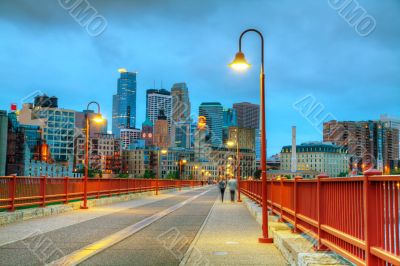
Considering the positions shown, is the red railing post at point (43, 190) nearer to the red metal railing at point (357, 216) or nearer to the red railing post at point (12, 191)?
the red railing post at point (12, 191)

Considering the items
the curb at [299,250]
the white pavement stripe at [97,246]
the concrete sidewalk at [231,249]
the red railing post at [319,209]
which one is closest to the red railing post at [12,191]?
the white pavement stripe at [97,246]

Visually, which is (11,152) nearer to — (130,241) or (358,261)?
(130,241)

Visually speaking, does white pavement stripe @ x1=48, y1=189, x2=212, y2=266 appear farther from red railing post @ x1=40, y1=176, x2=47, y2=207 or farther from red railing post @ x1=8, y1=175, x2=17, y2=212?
red railing post @ x1=40, y1=176, x2=47, y2=207

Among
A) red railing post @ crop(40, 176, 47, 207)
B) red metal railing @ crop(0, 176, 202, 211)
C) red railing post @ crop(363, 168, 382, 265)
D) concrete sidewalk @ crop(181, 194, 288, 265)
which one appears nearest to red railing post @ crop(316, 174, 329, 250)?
concrete sidewalk @ crop(181, 194, 288, 265)

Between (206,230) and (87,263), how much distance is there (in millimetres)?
7227

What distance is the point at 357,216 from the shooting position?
251 inches

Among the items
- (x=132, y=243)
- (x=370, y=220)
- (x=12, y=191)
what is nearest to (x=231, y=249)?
(x=132, y=243)

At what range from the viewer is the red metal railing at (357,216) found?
5.08 metres

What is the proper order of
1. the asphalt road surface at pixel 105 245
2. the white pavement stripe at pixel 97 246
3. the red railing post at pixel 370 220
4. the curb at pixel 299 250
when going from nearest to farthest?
1. the red railing post at pixel 370 220
2. the curb at pixel 299 250
3. the white pavement stripe at pixel 97 246
4. the asphalt road surface at pixel 105 245

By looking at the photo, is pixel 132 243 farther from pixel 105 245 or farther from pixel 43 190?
→ pixel 43 190

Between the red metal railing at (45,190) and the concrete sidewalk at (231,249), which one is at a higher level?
the red metal railing at (45,190)

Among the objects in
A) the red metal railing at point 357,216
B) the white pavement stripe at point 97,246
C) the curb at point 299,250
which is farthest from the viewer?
the white pavement stripe at point 97,246

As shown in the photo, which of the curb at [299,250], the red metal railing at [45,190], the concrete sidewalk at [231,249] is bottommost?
the concrete sidewalk at [231,249]

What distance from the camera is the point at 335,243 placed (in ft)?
25.1
